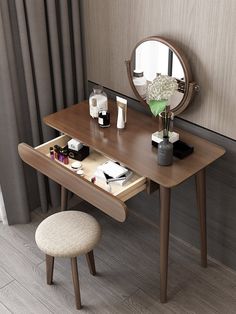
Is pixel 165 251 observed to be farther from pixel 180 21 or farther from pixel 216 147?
pixel 180 21

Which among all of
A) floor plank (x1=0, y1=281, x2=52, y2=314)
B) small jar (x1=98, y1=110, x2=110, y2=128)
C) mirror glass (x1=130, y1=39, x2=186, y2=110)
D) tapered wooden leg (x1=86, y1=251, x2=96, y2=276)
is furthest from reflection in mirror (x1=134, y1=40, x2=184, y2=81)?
floor plank (x1=0, y1=281, x2=52, y2=314)

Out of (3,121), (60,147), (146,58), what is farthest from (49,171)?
(146,58)

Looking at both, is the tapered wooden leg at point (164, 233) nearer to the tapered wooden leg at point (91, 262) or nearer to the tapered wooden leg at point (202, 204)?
the tapered wooden leg at point (202, 204)

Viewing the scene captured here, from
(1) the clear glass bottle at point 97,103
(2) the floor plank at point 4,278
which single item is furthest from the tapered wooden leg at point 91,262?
(1) the clear glass bottle at point 97,103

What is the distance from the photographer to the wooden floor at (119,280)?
2.82 meters

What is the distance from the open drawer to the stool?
0.24m

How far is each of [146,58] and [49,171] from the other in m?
0.79

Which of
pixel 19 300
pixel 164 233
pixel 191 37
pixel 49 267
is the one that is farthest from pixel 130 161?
pixel 19 300

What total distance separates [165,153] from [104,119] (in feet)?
1.58

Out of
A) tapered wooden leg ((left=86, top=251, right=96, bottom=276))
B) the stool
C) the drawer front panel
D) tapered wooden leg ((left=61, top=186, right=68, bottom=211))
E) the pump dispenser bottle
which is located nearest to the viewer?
the drawer front panel

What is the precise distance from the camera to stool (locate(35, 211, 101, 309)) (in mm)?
2619

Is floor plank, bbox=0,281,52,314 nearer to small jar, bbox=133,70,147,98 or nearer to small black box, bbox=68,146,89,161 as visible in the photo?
small black box, bbox=68,146,89,161

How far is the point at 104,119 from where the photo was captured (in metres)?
2.82

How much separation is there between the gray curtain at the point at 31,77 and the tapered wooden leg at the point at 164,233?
104 cm
